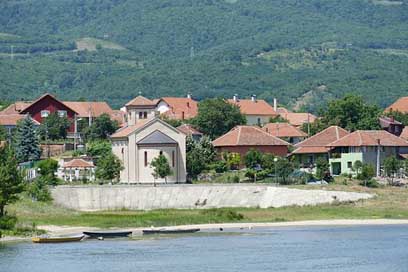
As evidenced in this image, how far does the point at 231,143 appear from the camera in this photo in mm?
111250

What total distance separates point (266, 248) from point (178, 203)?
25920 mm

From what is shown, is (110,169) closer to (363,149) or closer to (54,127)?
(363,149)

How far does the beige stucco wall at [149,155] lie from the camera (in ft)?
338

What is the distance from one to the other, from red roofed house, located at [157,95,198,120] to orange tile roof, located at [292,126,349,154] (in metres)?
32.4

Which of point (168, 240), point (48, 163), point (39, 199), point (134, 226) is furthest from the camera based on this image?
point (48, 163)

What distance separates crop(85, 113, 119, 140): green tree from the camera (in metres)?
130

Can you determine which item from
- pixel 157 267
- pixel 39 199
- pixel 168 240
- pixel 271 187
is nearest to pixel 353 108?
pixel 271 187

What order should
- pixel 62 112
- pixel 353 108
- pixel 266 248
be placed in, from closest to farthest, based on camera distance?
pixel 266 248 < pixel 353 108 < pixel 62 112

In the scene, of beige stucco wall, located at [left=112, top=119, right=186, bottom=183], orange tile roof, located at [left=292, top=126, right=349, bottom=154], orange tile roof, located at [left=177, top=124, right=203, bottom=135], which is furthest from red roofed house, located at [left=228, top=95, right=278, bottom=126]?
beige stucco wall, located at [left=112, top=119, right=186, bottom=183]

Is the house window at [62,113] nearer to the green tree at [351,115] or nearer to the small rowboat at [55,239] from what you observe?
the green tree at [351,115]

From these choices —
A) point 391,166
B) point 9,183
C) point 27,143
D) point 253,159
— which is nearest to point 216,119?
point 27,143

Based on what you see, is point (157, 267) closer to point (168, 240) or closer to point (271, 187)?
point (168, 240)

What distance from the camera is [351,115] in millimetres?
120562

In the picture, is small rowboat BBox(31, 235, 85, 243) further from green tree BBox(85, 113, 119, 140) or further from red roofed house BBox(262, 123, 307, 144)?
green tree BBox(85, 113, 119, 140)
